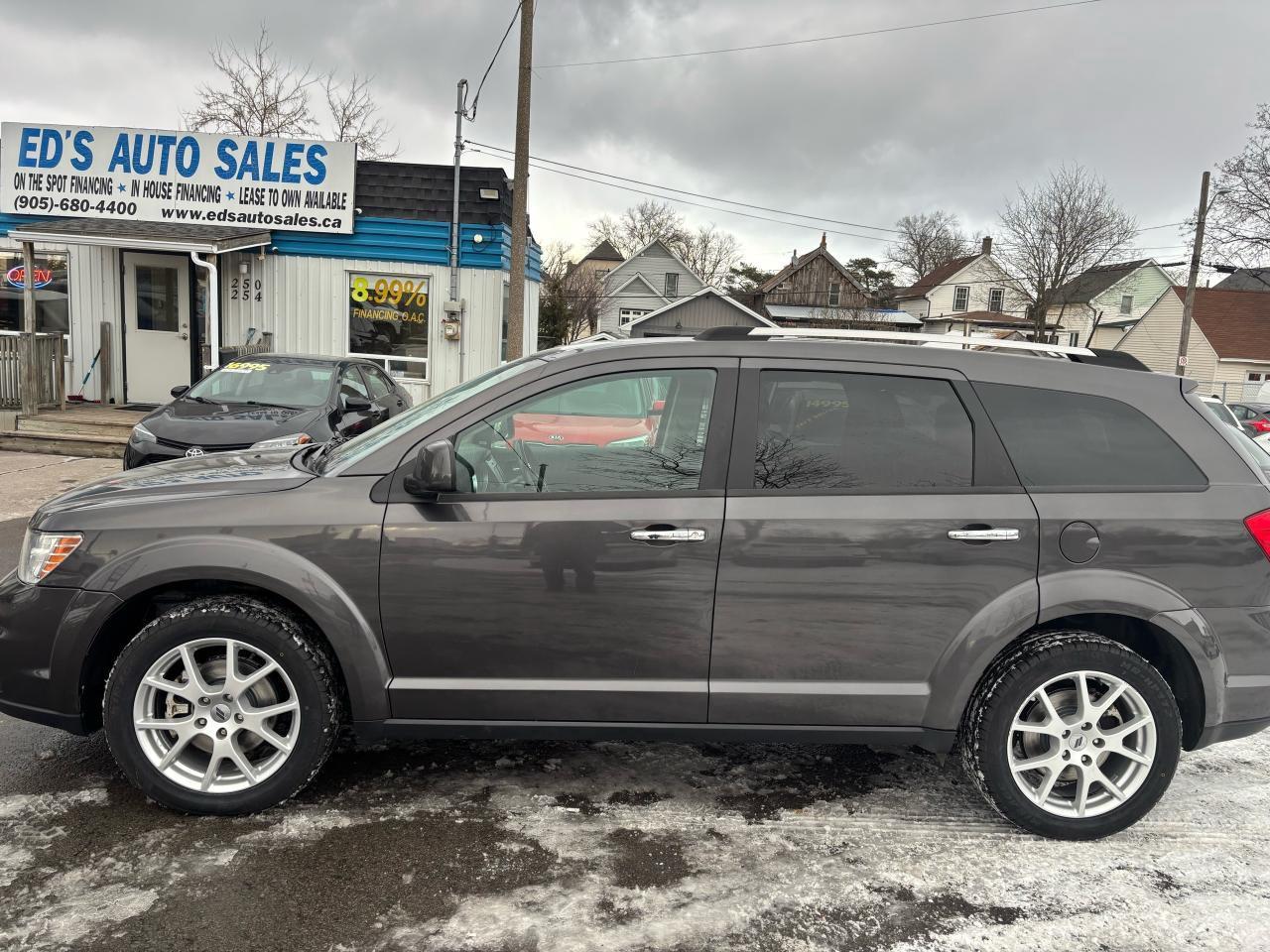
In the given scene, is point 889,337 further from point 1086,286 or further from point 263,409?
point 1086,286

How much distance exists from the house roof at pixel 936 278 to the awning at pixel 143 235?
55.2 meters

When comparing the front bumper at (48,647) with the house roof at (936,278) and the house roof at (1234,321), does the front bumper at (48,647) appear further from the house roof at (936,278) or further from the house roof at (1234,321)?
the house roof at (936,278)

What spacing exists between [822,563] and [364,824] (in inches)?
72.9

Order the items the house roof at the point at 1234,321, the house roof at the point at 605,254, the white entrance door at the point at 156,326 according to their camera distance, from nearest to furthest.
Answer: the white entrance door at the point at 156,326 < the house roof at the point at 1234,321 < the house roof at the point at 605,254

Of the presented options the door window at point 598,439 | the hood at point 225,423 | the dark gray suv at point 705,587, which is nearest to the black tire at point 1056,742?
the dark gray suv at point 705,587

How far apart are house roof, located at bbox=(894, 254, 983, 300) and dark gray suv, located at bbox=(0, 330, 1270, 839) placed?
62.5 meters

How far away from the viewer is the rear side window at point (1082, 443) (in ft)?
10.5

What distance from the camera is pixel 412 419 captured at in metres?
3.42

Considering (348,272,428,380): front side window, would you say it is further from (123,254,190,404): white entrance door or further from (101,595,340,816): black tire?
(101,595,340,816): black tire

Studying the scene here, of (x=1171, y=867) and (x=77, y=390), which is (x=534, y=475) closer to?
(x=1171, y=867)

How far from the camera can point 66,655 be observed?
3.10m

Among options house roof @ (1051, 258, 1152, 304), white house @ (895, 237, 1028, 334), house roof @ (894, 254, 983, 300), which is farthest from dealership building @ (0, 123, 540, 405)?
house roof @ (894, 254, 983, 300)

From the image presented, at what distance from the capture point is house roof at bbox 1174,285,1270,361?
4175 centimetres

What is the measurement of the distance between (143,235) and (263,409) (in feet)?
21.7
